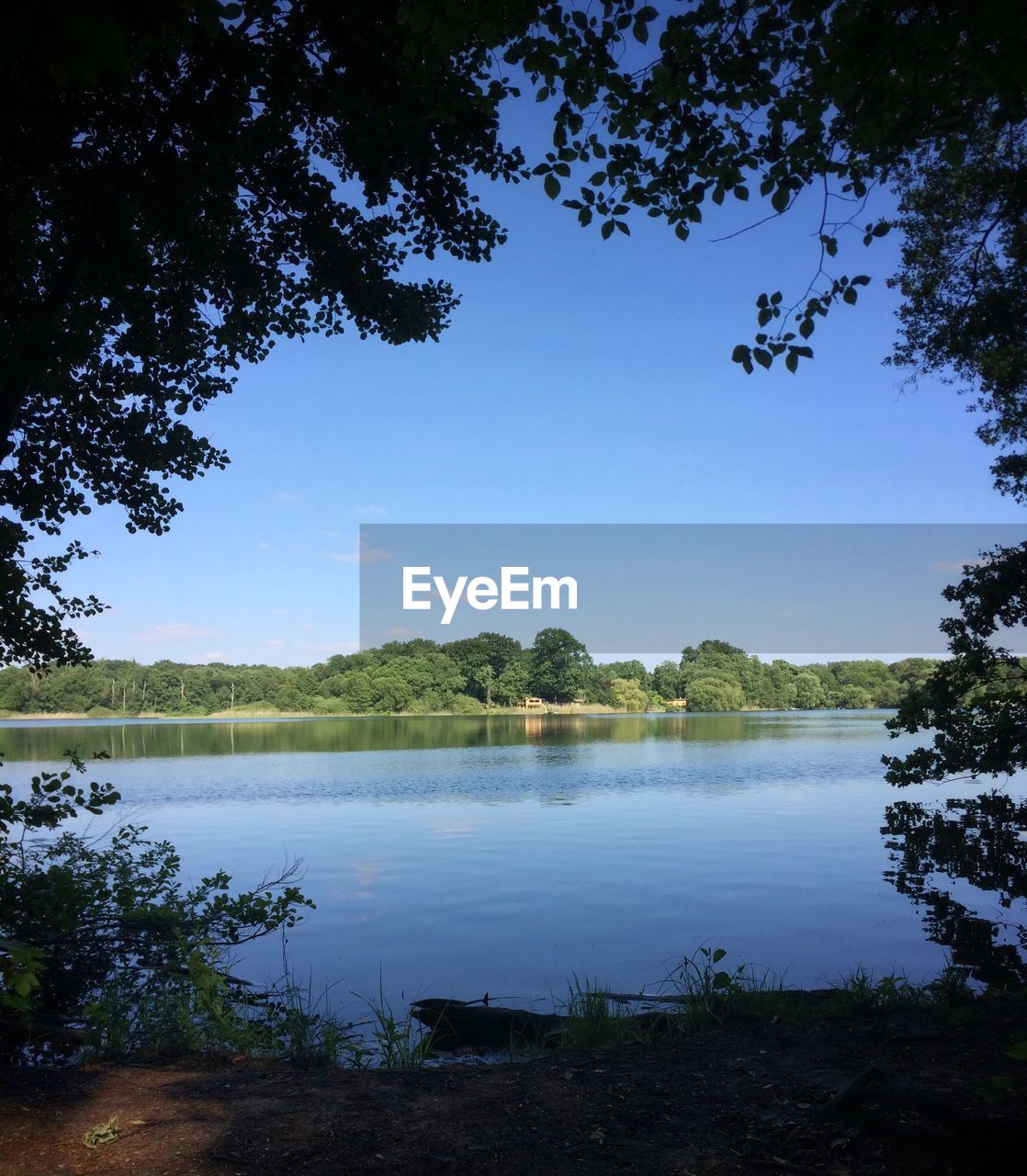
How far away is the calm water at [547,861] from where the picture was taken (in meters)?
9.75

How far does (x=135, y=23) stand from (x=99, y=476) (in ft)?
15.1

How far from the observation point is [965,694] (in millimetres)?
13656

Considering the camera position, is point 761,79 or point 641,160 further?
point 641,160

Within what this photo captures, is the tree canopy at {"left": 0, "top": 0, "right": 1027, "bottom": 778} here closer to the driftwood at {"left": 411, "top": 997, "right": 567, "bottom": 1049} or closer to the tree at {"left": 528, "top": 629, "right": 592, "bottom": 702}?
the driftwood at {"left": 411, "top": 997, "right": 567, "bottom": 1049}

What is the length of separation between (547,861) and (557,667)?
113m

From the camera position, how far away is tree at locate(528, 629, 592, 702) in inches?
4998

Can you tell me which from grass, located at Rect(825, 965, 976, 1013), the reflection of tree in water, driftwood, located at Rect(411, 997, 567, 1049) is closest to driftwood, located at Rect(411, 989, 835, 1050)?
driftwood, located at Rect(411, 997, 567, 1049)

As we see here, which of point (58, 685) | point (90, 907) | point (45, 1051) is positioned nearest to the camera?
point (45, 1051)

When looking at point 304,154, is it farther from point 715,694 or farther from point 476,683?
point 715,694

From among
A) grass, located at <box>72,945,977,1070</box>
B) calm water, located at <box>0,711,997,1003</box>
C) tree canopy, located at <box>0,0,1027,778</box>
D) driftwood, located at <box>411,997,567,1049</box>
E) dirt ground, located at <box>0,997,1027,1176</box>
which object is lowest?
calm water, located at <box>0,711,997,1003</box>

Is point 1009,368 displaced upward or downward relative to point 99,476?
upward

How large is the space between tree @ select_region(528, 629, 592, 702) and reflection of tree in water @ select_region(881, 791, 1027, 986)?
106m

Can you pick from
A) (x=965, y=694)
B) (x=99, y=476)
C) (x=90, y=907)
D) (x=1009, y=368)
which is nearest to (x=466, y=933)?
(x=90, y=907)

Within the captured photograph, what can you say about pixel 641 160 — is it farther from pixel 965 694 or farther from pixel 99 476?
pixel 965 694
